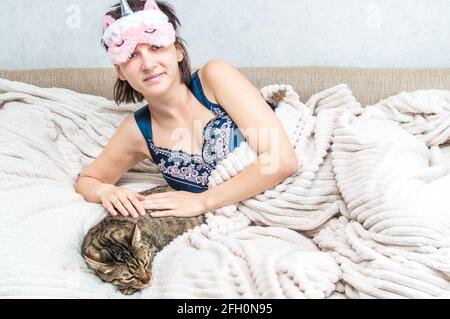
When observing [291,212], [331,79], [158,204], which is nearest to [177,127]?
[158,204]

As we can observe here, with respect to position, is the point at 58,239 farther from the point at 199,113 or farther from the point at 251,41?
the point at 251,41

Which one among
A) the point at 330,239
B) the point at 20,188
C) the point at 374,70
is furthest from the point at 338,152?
the point at 20,188

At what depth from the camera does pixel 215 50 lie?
5.91 ft

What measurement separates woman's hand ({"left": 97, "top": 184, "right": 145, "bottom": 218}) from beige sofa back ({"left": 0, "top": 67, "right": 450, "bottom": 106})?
1.82ft

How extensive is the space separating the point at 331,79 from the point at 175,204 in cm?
65

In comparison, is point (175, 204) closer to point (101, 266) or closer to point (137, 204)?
point (137, 204)

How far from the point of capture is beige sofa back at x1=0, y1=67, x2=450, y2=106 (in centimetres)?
155

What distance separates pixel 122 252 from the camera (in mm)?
1024

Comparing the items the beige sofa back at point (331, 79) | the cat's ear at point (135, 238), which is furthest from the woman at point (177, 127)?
the beige sofa back at point (331, 79)

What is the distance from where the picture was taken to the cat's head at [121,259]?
1009mm

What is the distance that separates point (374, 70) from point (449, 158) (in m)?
0.43

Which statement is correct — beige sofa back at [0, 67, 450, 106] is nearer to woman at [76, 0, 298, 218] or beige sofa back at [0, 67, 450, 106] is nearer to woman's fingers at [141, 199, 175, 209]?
woman at [76, 0, 298, 218]

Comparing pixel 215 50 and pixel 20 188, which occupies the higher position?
pixel 215 50
